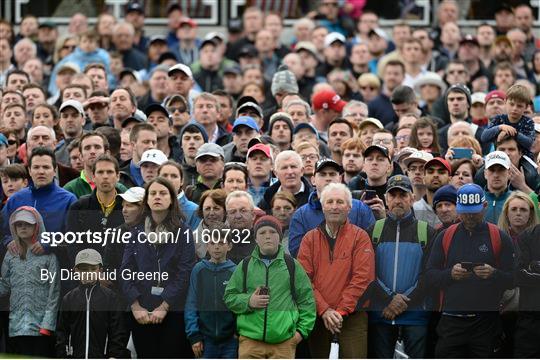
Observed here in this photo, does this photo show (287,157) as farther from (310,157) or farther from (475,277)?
(475,277)

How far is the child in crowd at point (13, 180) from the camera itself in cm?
1572

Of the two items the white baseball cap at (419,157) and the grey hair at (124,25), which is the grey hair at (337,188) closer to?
the white baseball cap at (419,157)

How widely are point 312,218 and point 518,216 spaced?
1776 millimetres

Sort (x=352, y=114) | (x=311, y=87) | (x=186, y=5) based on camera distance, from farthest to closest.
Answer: (x=186, y=5) < (x=311, y=87) < (x=352, y=114)

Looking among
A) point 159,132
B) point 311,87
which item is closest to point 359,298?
point 159,132

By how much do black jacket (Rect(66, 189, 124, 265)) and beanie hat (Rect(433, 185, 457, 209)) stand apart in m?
2.76

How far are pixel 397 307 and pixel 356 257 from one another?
0.56 metres

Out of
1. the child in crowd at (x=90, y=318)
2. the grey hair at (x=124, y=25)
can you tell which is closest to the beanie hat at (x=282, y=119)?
the child in crowd at (x=90, y=318)

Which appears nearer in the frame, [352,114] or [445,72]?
[352,114]

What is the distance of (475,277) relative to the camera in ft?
46.6

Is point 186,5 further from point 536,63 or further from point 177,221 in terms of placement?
point 177,221

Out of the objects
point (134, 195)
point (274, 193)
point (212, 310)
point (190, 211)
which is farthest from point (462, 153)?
point (134, 195)

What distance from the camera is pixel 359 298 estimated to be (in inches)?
565

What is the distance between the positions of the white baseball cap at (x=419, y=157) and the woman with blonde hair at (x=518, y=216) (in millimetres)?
1401
